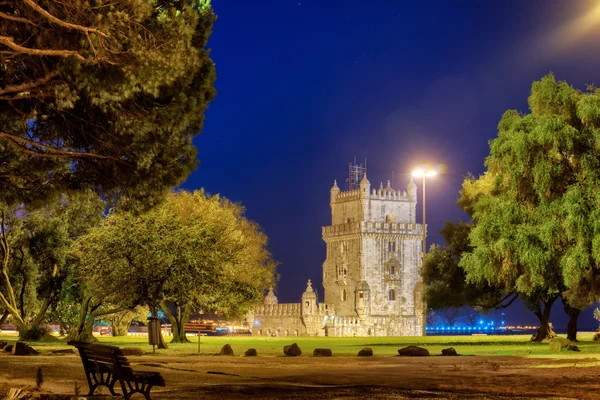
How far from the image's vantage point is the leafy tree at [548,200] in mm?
28750

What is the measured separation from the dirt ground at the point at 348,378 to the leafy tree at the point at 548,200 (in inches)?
261

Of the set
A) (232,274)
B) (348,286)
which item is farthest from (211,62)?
(348,286)

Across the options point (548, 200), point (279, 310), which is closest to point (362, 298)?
point (279, 310)

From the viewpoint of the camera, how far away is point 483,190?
148 feet

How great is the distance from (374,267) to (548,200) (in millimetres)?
74620

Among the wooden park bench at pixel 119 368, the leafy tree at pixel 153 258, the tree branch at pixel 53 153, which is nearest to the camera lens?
the wooden park bench at pixel 119 368

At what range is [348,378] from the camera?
17.5 metres

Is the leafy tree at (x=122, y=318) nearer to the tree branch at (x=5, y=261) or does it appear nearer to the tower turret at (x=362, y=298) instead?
the tree branch at (x=5, y=261)

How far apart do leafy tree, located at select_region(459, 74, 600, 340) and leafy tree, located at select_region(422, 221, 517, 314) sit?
1155cm

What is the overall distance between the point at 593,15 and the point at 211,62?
578 inches

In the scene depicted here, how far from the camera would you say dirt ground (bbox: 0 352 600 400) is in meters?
14.1

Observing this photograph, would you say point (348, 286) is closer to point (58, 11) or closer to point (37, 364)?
point (37, 364)

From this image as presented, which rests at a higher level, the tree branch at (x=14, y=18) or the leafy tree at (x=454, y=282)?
the tree branch at (x=14, y=18)

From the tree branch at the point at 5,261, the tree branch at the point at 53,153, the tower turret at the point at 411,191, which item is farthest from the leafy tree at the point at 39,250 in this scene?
the tower turret at the point at 411,191
